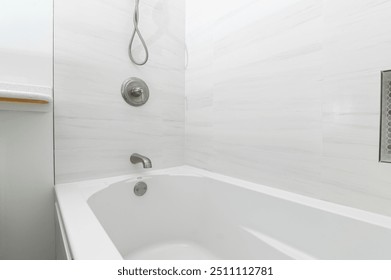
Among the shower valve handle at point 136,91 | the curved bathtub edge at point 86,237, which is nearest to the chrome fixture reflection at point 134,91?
the shower valve handle at point 136,91

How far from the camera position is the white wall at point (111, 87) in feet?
3.33

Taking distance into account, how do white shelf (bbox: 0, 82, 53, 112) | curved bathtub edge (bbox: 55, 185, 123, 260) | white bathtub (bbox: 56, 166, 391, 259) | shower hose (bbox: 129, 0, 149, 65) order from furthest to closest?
shower hose (bbox: 129, 0, 149, 65) → white shelf (bbox: 0, 82, 53, 112) → white bathtub (bbox: 56, 166, 391, 259) → curved bathtub edge (bbox: 55, 185, 123, 260)

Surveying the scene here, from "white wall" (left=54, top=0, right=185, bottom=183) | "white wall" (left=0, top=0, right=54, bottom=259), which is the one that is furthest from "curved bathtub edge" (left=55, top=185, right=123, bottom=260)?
"white wall" (left=54, top=0, right=185, bottom=183)

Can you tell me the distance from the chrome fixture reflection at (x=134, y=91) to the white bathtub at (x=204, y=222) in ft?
1.43

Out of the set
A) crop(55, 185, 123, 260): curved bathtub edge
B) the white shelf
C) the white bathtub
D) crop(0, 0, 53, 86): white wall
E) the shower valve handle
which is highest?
crop(0, 0, 53, 86): white wall

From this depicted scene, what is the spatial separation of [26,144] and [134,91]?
0.56 m

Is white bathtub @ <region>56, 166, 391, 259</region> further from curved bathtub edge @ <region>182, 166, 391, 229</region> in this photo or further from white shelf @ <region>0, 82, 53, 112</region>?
white shelf @ <region>0, 82, 53, 112</region>

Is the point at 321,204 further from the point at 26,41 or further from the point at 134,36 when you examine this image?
the point at 26,41

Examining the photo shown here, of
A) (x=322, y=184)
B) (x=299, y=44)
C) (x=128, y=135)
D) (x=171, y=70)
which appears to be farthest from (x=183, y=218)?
(x=299, y=44)

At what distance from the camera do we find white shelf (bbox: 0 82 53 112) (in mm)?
769

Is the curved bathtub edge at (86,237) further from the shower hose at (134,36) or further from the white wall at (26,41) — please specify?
the shower hose at (134,36)

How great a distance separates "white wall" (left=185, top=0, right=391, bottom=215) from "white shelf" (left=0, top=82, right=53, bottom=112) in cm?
82

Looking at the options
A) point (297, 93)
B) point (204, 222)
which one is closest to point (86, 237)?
point (204, 222)

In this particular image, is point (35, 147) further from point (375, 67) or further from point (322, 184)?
point (375, 67)
